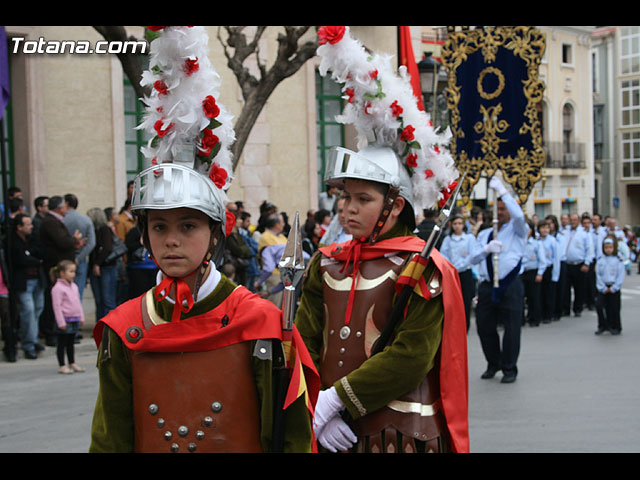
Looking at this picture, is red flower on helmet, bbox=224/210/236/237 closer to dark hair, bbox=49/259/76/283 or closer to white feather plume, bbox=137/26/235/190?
white feather plume, bbox=137/26/235/190

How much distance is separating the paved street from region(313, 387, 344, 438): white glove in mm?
2748

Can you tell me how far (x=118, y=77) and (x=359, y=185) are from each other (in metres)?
12.7

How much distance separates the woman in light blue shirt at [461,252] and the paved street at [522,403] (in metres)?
1.19

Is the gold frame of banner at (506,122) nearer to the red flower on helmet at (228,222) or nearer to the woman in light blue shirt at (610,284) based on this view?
the woman in light blue shirt at (610,284)

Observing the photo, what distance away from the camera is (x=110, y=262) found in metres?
10.8

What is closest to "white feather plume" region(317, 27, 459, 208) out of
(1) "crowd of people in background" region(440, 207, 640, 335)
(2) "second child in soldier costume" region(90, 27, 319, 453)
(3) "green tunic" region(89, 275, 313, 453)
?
(2) "second child in soldier costume" region(90, 27, 319, 453)

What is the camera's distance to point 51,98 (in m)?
14.8

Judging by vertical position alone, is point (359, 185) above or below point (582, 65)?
below

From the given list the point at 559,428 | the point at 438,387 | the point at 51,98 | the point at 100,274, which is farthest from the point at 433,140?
the point at 51,98

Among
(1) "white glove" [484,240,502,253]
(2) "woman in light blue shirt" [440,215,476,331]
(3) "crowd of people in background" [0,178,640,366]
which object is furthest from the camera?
(2) "woman in light blue shirt" [440,215,476,331]

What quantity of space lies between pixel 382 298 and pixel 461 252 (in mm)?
8393

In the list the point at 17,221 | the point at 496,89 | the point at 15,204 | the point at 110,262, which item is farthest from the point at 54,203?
the point at 496,89

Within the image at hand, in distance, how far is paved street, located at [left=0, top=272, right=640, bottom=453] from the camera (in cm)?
615

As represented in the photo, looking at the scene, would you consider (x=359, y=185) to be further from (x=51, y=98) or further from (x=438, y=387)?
(x=51, y=98)
